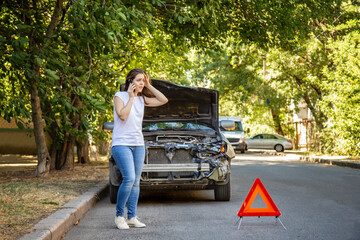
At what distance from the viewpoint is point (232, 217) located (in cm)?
761

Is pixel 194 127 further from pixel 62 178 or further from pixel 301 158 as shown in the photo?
pixel 301 158

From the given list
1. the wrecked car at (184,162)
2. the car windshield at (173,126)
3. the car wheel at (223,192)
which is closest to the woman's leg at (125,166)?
Result: the wrecked car at (184,162)

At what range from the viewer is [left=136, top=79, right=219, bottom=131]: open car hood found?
10.2m

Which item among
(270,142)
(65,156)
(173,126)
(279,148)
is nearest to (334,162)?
(65,156)

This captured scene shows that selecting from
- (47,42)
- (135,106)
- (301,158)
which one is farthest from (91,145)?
(135,106)

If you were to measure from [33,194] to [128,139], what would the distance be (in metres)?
3.13

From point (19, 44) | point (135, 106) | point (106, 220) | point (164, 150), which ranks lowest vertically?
point (106, 220)

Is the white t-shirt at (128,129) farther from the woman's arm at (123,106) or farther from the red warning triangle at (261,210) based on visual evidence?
the red warning triangle at (261,210)

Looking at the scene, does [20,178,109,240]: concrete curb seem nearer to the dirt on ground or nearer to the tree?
the dirt on ground

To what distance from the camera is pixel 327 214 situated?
780cm

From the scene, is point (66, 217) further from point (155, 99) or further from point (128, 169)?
point (155, 99)

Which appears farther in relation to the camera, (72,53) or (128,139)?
(72,53)

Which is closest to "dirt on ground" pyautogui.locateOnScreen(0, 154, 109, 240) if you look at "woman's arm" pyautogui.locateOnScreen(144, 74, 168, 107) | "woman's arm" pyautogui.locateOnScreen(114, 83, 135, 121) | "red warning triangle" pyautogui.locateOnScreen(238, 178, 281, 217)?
"woman's arm" pyautogui.locateOnScreen(114, 83, 135, 121)

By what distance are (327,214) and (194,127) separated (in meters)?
3.29
